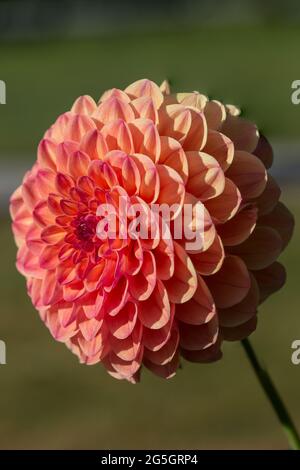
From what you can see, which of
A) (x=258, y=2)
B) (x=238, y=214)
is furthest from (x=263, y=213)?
(x=258, y=2)

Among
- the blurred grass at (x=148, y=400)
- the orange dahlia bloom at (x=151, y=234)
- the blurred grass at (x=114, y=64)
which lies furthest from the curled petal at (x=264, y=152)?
the blurred grass at (x=114, y=64)

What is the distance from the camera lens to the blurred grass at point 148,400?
2.94 feet

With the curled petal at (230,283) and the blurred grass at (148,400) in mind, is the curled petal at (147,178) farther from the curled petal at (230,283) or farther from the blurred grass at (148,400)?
the blurred grass at (148,400)

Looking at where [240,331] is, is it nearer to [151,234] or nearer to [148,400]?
[151,234]

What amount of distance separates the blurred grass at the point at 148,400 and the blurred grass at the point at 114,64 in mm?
582

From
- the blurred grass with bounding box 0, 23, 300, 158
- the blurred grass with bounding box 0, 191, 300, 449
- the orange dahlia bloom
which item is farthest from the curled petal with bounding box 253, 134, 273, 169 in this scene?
the blurred grass with bounding box 0, 23, 300, 158

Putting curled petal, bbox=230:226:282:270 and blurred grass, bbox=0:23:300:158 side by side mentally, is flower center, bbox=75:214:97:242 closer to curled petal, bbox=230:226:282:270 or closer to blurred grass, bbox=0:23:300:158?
curled petal, bbox=230:226:282:270

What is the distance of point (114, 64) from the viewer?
2213 mm

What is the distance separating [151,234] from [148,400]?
64cm

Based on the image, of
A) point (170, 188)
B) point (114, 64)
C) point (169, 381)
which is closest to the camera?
point (170, 188)

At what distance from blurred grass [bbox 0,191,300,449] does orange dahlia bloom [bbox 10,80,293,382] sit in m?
0.48

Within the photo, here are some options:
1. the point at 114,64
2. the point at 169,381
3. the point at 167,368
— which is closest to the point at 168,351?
the point at 167,368

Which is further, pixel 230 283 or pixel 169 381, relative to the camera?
pixel 169 381
